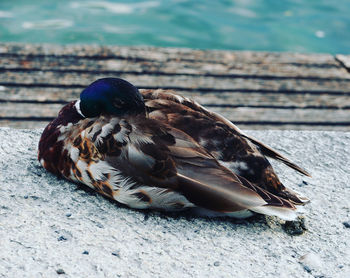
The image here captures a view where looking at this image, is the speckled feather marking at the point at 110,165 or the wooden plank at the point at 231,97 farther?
the wooden plank at the point at 231,97

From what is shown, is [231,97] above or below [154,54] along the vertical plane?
Result: below

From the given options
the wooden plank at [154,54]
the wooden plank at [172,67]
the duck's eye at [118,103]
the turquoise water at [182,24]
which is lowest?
the turquoise water at [182,24]

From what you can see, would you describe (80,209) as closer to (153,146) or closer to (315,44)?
(153,146)

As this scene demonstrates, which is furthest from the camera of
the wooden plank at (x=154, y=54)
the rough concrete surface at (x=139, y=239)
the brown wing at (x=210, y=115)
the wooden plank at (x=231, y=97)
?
the wooden plank at (x=154, y=54)

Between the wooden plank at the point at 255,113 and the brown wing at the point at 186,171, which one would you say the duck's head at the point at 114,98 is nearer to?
the brown wing at the point at 186,171

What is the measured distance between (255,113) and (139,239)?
94.3 inches

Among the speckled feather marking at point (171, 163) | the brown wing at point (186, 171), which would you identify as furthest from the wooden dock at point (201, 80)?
the brown wing at point (186, 171)

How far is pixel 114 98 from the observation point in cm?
304

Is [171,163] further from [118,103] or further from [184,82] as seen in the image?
[184,82]

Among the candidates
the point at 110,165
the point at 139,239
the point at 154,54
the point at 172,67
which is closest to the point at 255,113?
the point at 172,67

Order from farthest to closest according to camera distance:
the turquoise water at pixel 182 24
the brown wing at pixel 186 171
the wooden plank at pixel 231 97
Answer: the turquoise water at pixel 182 24
the wooden plank at pixel 231 97
the brown wing at pixel 186 171

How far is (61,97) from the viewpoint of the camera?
487 centimetres

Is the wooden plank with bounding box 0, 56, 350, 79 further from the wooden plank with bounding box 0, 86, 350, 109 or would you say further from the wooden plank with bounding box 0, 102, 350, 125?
the wooden plank with bounding box 0, 102, 350, 125

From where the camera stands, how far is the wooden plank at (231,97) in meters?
4.83
